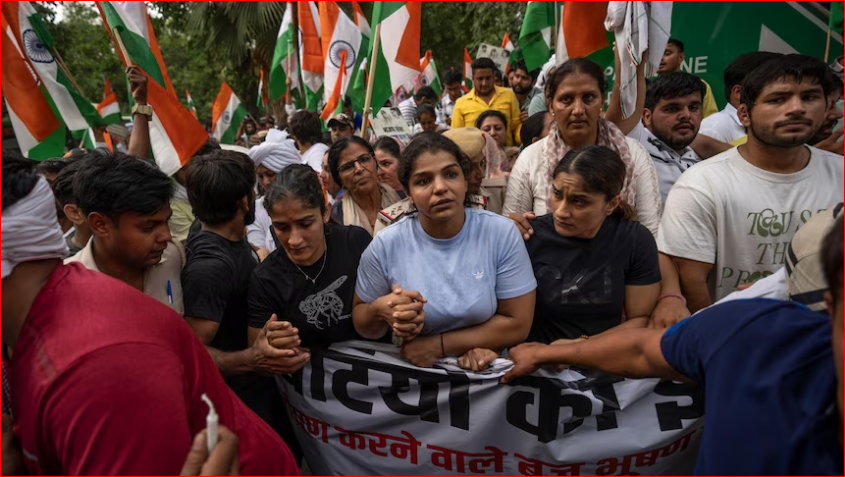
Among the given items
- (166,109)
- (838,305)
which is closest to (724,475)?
(838,305)

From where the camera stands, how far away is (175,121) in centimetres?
358

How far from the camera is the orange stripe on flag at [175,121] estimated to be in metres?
3.55

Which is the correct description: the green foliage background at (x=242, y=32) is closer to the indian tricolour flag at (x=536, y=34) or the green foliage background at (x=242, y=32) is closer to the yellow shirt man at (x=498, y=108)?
the yellow shirt man at (x=498, y=108)

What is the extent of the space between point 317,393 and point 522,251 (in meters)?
1.07

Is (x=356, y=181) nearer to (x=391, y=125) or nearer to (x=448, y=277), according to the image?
(x=448, y=277)

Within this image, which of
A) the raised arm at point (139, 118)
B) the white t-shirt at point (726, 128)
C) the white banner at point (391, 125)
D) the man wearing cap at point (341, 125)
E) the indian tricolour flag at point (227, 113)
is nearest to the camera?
the raised arm at point (139, 118)

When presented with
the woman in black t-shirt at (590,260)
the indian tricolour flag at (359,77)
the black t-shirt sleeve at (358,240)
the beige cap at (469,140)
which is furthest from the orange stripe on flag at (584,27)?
the indian tricolour flag at (359,77)

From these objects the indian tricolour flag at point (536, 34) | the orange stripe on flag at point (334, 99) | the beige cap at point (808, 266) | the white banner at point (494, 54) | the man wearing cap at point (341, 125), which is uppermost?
the white banner at point (494, 54)

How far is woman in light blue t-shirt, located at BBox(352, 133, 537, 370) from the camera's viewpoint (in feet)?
7.13

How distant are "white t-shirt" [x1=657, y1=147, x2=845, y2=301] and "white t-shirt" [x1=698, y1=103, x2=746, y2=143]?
1.64 m

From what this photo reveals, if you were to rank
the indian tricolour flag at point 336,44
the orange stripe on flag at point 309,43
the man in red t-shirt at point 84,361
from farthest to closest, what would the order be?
1. the orange stripe on flag at point 309,43
2. the indian tricolour flag at point 336,44
3. the man in red t-shirt at point 84,361

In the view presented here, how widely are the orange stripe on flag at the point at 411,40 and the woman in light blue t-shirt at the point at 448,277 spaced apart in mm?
2622

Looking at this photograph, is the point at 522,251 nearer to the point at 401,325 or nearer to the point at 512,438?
the point at 401,325

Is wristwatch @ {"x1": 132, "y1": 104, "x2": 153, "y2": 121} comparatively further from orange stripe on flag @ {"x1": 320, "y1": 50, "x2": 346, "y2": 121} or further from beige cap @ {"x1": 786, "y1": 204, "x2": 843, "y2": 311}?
beige cap @ {"x1": 786, "y1": 204, "x2": 843, "y2": 311}
